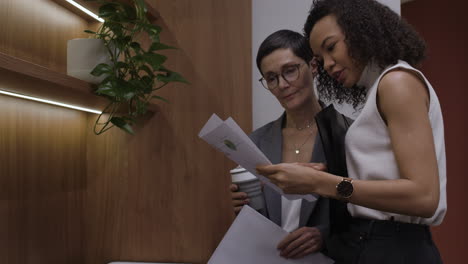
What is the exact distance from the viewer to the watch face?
87cm

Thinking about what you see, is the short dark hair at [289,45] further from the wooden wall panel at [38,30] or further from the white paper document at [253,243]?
the wooden wall panel at [38,30]

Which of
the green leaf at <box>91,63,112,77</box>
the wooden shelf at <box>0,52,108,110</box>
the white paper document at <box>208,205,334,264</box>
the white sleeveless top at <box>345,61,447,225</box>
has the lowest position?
the white paper document at <box>208,205,334,264</box>

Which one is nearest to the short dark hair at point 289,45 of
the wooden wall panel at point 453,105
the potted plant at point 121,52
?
the potted plant at point 121,52

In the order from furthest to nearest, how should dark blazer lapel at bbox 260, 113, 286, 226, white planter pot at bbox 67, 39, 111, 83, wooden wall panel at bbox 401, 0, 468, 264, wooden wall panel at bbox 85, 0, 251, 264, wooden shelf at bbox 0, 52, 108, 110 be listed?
wooden wall panel at bbox 401, 0, 468, 264 < wooden wall panel at bbox 85, 0, 251, 264 < dark blazer lapel at bbox 260, 113, 286, 226 < white planter pot at bbox 67, 39, 111, 83 < wooden shelf at bbox 0, 52, 108, 110

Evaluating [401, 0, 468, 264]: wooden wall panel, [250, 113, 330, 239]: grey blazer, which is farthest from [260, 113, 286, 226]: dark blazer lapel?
Result: [401, 0, 468, 264]: wooden wall panel

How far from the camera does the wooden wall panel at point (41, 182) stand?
4.15 ft

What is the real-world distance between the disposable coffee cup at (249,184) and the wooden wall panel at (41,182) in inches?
28.0

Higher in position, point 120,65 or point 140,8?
point 140,8

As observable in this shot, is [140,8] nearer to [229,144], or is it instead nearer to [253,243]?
[229,144]

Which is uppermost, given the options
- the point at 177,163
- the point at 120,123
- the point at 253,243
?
the point at 120,123

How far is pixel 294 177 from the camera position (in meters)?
0.92

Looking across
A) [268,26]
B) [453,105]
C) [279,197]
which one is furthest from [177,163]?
[453,105]

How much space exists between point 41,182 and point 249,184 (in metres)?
0.76

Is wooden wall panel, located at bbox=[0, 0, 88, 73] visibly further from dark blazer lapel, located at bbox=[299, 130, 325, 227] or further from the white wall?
dark blazer lapel, located at bbox=[299, 130, 325, 227]
